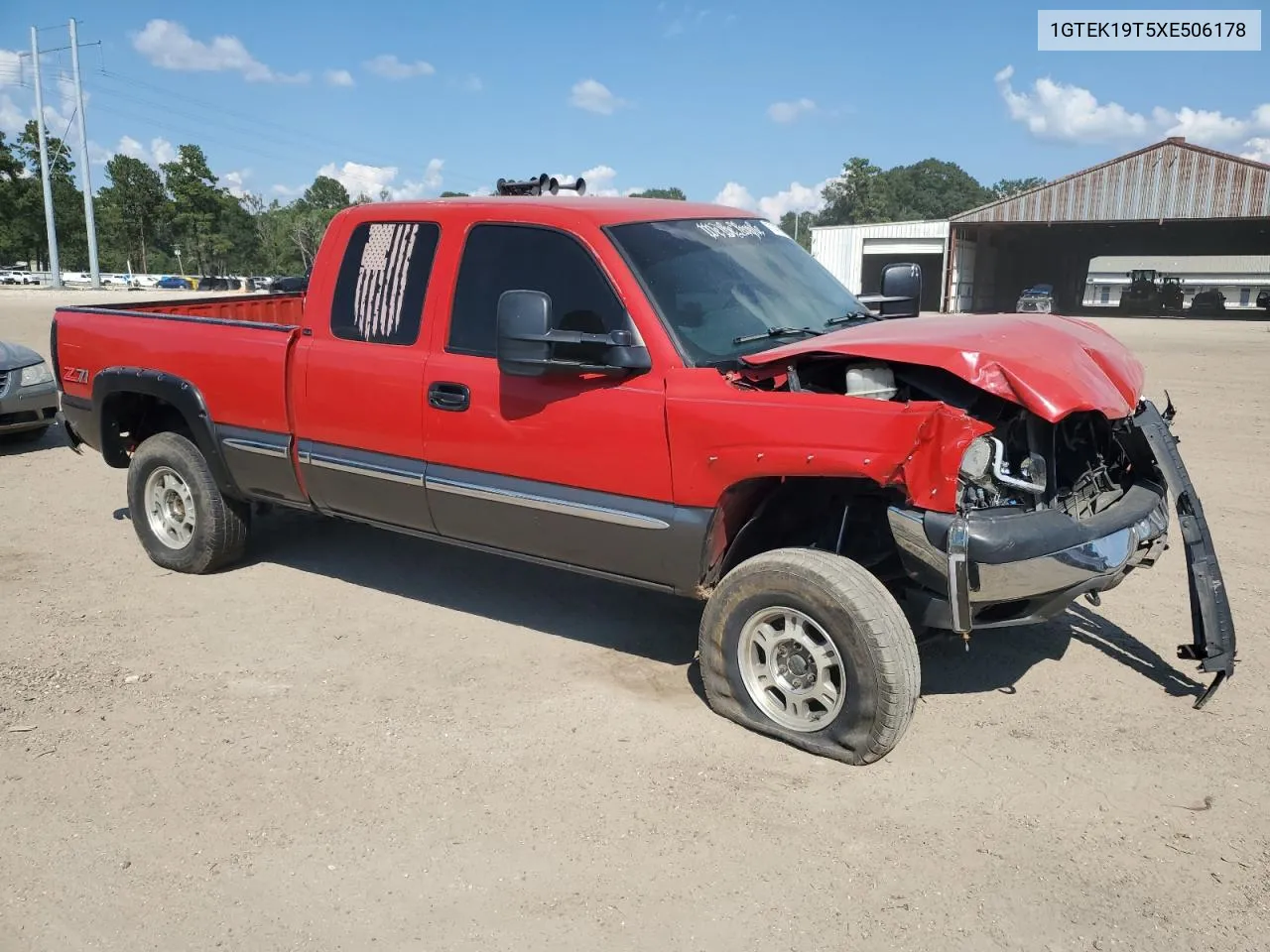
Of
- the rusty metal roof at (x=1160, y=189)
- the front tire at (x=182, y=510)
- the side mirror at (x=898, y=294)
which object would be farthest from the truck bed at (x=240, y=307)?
the rusty metal roof at (x=1160, y=189)

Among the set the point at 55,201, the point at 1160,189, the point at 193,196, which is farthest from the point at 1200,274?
the point at 55,201

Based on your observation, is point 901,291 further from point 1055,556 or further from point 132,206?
point 132,206

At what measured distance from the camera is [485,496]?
444 centimetres

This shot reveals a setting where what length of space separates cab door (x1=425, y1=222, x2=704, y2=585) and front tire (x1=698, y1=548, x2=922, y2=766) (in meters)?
0.31

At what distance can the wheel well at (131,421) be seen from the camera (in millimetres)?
5957

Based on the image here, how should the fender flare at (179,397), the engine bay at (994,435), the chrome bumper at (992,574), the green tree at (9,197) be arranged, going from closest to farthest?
the chrome bumper at (992,574) < the engine bay at (994,435) < the fender flare at (179,397) < the green tree at (9,197)

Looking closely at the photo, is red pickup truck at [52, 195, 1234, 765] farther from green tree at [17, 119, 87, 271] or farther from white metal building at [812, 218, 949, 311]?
green tree at [17, 119, 87, 271]

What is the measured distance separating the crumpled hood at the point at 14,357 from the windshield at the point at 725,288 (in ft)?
25.2

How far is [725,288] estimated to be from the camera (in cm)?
436

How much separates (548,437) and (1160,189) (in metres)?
40.8

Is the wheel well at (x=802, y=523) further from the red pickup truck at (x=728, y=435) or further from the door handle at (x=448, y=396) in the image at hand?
the door handle at (x=448, y=396)

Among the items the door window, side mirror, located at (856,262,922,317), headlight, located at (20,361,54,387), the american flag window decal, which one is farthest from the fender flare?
headlight, located at (20,361,54,387)

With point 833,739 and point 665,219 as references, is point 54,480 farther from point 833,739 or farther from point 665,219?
point 833,739

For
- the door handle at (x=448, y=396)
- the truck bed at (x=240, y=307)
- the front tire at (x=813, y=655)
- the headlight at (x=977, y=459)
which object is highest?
the truck bed at (x=240, y=307)
